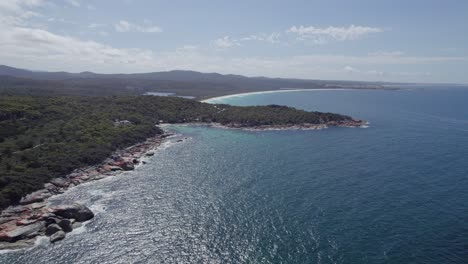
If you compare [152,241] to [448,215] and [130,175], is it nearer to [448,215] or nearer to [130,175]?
[130,175]

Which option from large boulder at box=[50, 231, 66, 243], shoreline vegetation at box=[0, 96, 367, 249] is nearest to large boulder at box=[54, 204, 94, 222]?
shoreline vegetation at box=[0, 96, 367, 249]

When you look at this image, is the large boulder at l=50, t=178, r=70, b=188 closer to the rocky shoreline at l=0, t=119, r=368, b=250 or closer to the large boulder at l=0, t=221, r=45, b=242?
the rocky shoreline at l=0, t=119, r=368, b=250

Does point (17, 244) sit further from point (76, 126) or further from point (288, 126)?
point (288, 126)

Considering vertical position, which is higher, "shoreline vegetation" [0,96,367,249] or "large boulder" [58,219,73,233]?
"shoreline vegetation" [0,96,367,249]

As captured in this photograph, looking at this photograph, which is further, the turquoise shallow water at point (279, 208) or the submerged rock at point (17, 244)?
the submerged rock at point (17, 244)

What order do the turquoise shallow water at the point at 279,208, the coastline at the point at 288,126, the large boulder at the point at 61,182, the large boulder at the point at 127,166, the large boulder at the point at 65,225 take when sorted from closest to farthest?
the turquoise shallow water at the point at 279,208 → the large boulder at the point at 65,225 → the large boulder at the point at 61,182 → the large boulder at the point at 127,166 → the coastline at the point at 288,126

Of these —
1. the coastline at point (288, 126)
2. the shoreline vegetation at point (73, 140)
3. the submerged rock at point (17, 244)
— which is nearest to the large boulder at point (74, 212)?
the shoreline vegetation at point (73, 140)

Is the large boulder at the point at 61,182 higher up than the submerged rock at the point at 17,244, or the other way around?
the large boulder at the point at 61,182

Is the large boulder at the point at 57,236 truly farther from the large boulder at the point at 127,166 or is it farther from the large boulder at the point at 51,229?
the large boulder at the point at 127,166

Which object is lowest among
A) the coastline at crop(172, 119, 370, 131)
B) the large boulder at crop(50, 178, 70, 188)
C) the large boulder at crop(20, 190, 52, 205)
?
the large boulder at crop(20, 190, 52, 205)
